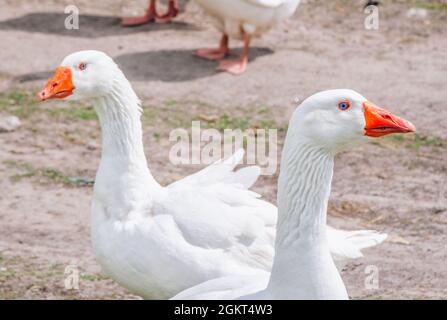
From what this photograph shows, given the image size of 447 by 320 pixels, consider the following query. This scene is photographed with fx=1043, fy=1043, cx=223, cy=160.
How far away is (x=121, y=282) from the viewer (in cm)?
555

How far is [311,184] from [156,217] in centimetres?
117

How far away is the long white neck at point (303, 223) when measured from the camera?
4.64 m

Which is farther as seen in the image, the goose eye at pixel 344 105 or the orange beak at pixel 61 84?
the orange beak at pixel 61 84

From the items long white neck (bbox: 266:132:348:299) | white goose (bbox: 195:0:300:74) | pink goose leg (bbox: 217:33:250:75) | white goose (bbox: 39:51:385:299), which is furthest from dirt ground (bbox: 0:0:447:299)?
long white neck (bbox: 266:132:348:299)

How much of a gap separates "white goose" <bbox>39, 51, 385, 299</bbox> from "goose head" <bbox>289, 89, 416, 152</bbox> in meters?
0.96

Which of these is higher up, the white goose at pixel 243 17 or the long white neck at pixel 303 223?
the white goose at pixel 243 17

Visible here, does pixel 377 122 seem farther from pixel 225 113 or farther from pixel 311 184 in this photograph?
pixel 225 113

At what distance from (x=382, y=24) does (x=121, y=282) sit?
277 inches

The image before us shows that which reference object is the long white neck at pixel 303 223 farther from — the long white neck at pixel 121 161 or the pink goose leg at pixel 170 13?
the pink goose leg at pixel 170 13

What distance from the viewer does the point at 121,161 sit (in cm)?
581

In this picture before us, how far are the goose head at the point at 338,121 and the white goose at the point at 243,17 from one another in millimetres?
5699

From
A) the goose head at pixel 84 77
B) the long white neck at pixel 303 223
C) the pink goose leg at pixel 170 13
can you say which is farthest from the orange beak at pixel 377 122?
the pink goose leg at pixel 170 13

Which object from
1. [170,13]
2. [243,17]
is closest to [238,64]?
[243,17]

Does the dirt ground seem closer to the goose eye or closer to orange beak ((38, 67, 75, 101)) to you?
orange beak ((38, 67, 75, 101))
